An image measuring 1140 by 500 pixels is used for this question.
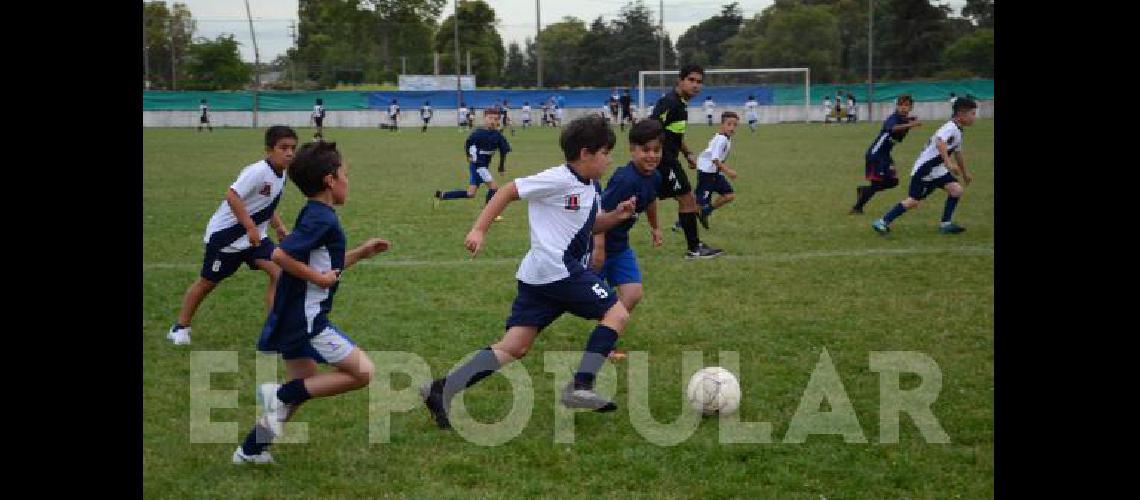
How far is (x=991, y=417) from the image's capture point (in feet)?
20.3

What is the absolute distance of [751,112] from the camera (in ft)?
163

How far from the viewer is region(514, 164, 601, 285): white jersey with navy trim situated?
20.1 ft

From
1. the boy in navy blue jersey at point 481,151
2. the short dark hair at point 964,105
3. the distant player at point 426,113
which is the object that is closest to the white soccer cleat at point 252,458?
the short dark hair at point 964,105

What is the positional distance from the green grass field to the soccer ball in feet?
0.47

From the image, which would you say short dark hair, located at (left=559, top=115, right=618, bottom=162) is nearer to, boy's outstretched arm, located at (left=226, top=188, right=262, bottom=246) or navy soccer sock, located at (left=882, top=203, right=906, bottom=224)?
boy's outstretched arm, located at (left=226, top=188, right=262, bottom=246)

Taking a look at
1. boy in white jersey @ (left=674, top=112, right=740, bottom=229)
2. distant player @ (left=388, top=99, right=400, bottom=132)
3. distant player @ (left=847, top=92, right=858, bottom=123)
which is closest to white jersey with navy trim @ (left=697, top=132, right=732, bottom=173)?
boy in white jersey @ (left=674, top=112, right=740, bottom=229)

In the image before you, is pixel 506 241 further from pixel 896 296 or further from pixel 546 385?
pixel 546 385

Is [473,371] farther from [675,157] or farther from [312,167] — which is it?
[675,157]

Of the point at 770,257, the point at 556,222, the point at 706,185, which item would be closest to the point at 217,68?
the point at 706,185

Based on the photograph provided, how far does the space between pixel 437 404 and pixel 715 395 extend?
4.97ft

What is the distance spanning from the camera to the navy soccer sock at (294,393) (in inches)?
213

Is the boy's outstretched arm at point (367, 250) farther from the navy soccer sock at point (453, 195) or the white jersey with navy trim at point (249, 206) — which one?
the navy soccer sock at point (453, 195)
